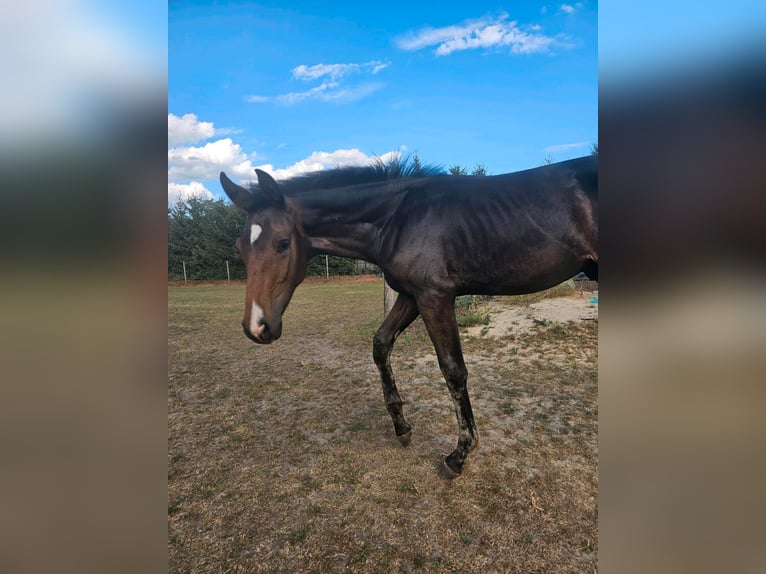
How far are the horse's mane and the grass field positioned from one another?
224 centimetres

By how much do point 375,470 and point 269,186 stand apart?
2.28 metres

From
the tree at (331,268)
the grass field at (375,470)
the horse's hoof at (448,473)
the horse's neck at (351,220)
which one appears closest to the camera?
the grass field at (375,470)

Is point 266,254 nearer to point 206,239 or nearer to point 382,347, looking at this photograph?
point 382,347

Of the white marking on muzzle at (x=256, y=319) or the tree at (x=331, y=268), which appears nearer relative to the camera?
the white marking on muzzle at (x=256, y=319)

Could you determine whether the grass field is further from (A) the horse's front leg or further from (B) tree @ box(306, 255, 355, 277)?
(B) tree @ box(306, 255, 355, 277)

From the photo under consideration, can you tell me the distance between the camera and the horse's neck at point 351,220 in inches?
104

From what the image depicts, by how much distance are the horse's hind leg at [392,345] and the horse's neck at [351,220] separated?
24.3 inches

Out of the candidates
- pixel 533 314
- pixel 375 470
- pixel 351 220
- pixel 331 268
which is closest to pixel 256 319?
pixel 351 220

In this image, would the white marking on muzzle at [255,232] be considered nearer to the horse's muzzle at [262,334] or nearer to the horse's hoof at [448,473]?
the horse's muzzle at [262,334]

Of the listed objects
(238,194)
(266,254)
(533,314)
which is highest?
(238,194)

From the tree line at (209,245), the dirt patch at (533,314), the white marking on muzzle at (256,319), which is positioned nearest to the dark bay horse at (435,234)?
the white marking on muzzle at (256,319)

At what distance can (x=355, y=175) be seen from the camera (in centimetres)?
290
